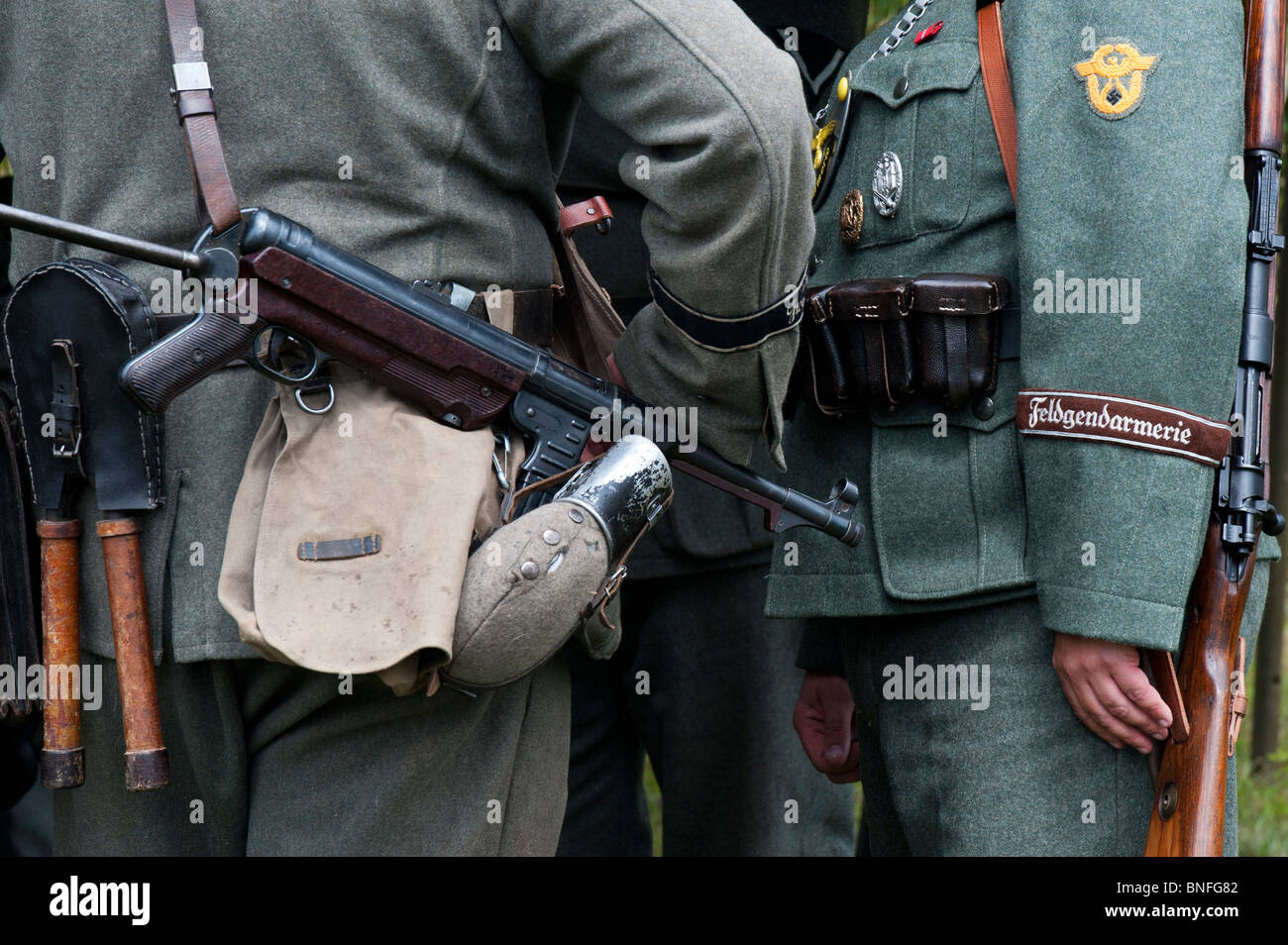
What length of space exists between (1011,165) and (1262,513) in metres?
0.60

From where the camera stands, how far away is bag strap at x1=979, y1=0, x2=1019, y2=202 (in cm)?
186

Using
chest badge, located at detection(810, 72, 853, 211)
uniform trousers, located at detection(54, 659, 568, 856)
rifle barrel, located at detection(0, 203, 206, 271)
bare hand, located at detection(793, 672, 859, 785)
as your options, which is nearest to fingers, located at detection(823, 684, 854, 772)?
bare hand, located at detection(793, 672, 859, 785)

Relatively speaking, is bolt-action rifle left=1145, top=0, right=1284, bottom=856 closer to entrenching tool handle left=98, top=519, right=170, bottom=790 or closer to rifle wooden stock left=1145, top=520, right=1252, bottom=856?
rifle wooden stock left=1145, top=520, right=1252, bottom=856

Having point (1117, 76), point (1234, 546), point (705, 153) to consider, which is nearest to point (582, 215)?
point (705, 153)

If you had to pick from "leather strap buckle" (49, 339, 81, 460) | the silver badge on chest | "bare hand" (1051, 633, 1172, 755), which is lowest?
"bare hand" (1051, 633, 1172, 755)

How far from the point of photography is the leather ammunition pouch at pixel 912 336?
6.06 ft

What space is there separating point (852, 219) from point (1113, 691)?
2.65ft

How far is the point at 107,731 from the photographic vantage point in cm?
170

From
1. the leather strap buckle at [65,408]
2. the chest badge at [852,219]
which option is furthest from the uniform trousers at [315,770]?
the chest badge at [852,219]

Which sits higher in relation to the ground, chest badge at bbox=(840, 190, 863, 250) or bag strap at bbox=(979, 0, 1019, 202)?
bag strap at bbox=(979, 0, 1019, 202)

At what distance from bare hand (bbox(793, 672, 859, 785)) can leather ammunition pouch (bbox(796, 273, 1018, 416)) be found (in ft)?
2.04

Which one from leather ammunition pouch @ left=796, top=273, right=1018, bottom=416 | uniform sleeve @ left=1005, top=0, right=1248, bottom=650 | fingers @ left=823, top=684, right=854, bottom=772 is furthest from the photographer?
fingers @ left=823, top=684, right=854, bottom=772
